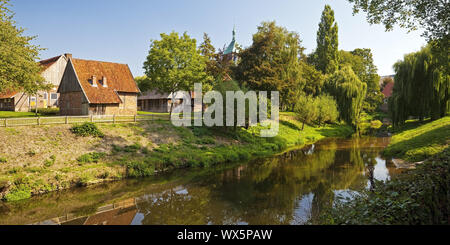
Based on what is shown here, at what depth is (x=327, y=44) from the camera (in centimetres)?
5050

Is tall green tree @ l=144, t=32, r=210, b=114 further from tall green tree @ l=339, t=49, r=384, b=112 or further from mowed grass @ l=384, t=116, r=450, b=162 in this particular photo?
tall green tree @ l=339, t=49, r=384, b=112

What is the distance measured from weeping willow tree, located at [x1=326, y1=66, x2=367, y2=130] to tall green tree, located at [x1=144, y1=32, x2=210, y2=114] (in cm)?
2203

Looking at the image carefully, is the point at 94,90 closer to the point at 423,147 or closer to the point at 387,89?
the point at 423,147

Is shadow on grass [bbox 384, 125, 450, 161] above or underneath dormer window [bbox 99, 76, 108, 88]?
underneath

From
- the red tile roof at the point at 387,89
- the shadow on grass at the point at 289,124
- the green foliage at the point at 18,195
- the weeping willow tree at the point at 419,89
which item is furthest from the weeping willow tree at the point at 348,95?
the green foliage at the point at 18,195

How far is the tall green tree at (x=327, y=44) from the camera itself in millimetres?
50344

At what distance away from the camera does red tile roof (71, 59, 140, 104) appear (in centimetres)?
2778

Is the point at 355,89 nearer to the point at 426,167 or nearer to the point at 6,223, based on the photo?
the point at 426,167

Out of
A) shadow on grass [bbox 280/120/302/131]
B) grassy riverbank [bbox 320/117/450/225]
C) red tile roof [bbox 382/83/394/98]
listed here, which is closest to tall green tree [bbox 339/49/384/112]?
red tile roof [bbox 382/83/394/98]

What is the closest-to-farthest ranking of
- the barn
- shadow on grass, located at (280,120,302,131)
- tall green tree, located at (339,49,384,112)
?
the barn → shadow on grass, located at (280,120,302,131) → tall green tree, located at (339,49,384,112)

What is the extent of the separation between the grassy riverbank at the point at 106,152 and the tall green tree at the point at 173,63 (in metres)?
4.80
